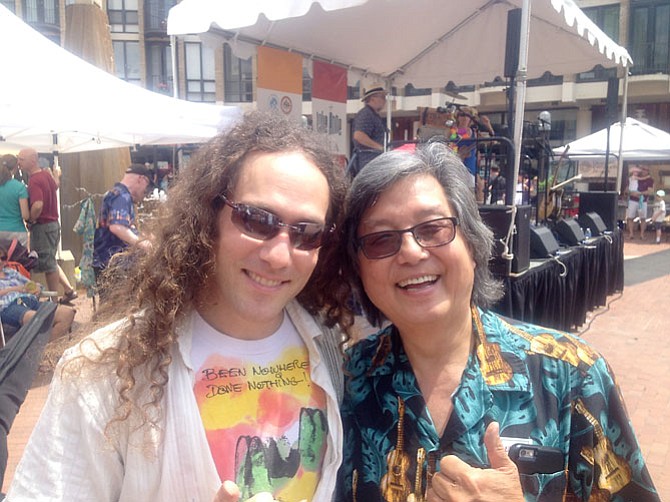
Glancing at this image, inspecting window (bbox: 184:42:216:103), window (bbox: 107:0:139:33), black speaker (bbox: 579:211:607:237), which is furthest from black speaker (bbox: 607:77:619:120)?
window (bbox: 107:0:139:33)

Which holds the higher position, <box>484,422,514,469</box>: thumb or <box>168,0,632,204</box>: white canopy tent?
<box>168,0,632,204</box>: white canopy tent

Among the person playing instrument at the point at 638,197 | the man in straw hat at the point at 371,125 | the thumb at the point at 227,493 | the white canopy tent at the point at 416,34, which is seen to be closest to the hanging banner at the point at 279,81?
the white canopy tent at the point at 416,34

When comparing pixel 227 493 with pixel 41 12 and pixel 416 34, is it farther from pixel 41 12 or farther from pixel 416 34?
pixel 41 12

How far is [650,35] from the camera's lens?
21.4m

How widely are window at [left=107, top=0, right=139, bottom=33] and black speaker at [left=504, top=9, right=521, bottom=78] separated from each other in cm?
3602

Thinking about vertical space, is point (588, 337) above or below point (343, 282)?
below

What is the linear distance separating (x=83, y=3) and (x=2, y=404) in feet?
26.6

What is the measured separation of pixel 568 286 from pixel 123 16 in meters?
36.8

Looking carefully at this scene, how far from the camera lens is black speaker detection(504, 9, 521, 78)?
442 cm

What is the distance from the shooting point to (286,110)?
507 centimetres

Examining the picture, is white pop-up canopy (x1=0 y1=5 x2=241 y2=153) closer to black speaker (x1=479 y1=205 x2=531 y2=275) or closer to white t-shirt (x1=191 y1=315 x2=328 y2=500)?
black speaker (x1=479 y1=205 x2=531 y2=275)

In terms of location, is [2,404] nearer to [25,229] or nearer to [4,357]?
[4,357]

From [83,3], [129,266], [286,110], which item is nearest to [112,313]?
[129,266]

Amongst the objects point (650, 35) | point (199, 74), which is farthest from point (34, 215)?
point (199, 74)
